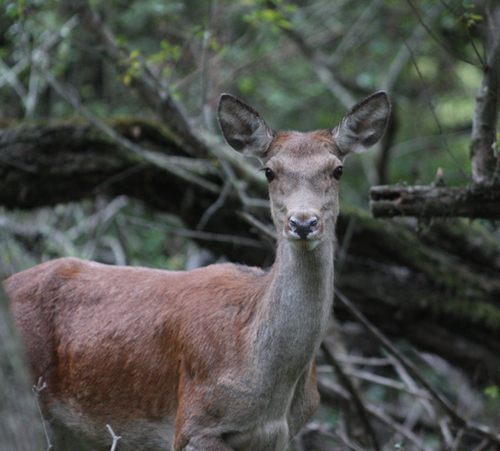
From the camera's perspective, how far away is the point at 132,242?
1080 cm

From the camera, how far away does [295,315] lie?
4.56 m

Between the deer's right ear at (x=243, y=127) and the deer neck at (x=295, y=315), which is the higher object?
the deer's right ear at (x=243, y=127)

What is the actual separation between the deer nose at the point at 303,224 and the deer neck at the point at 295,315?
1.46ft

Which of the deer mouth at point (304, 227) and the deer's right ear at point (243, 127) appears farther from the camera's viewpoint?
the deer's right ear at point (243, 127)

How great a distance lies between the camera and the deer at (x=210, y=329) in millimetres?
4543

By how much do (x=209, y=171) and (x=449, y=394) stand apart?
603cm

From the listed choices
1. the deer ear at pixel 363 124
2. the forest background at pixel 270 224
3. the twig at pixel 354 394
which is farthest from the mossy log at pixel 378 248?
the deer ear at pixel 363 124

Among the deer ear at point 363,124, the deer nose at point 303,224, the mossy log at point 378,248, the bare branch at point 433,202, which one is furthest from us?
the mossy log at point 378,248

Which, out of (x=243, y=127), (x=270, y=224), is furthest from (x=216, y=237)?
(x=243, y=127)

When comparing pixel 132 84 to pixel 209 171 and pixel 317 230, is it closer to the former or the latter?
pixel 209 171

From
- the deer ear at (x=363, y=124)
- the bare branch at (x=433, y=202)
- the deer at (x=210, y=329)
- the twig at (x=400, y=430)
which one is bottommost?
the twig at (x=400, y=430)

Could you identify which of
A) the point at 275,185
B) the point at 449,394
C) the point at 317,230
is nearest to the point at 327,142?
the point at 275,185

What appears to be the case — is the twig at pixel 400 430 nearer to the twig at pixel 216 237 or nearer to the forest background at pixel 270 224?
the forest background at pixel 270 224

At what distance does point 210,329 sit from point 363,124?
7.43 feet
